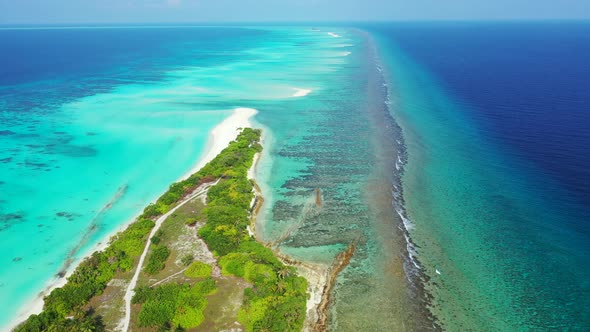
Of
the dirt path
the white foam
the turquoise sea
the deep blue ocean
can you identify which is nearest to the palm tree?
the turquoise sea

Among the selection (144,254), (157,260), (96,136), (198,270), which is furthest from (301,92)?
(198,270)

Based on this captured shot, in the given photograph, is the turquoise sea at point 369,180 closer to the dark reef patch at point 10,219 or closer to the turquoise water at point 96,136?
the dark reef patch at point 10,219

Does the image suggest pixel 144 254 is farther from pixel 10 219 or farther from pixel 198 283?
pixel 10 219

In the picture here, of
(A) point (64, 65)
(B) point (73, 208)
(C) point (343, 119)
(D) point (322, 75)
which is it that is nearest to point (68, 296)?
(B) point (73, 208)

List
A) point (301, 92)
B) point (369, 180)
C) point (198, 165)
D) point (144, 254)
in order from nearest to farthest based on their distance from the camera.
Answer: point (144, 254), point (369, 180), point (198, 165), point (301, 92)

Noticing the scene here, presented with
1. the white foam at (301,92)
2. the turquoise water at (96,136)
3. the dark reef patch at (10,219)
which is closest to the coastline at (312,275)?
the turquoise water at (96,136)

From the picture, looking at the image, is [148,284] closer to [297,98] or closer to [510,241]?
[510,241]
